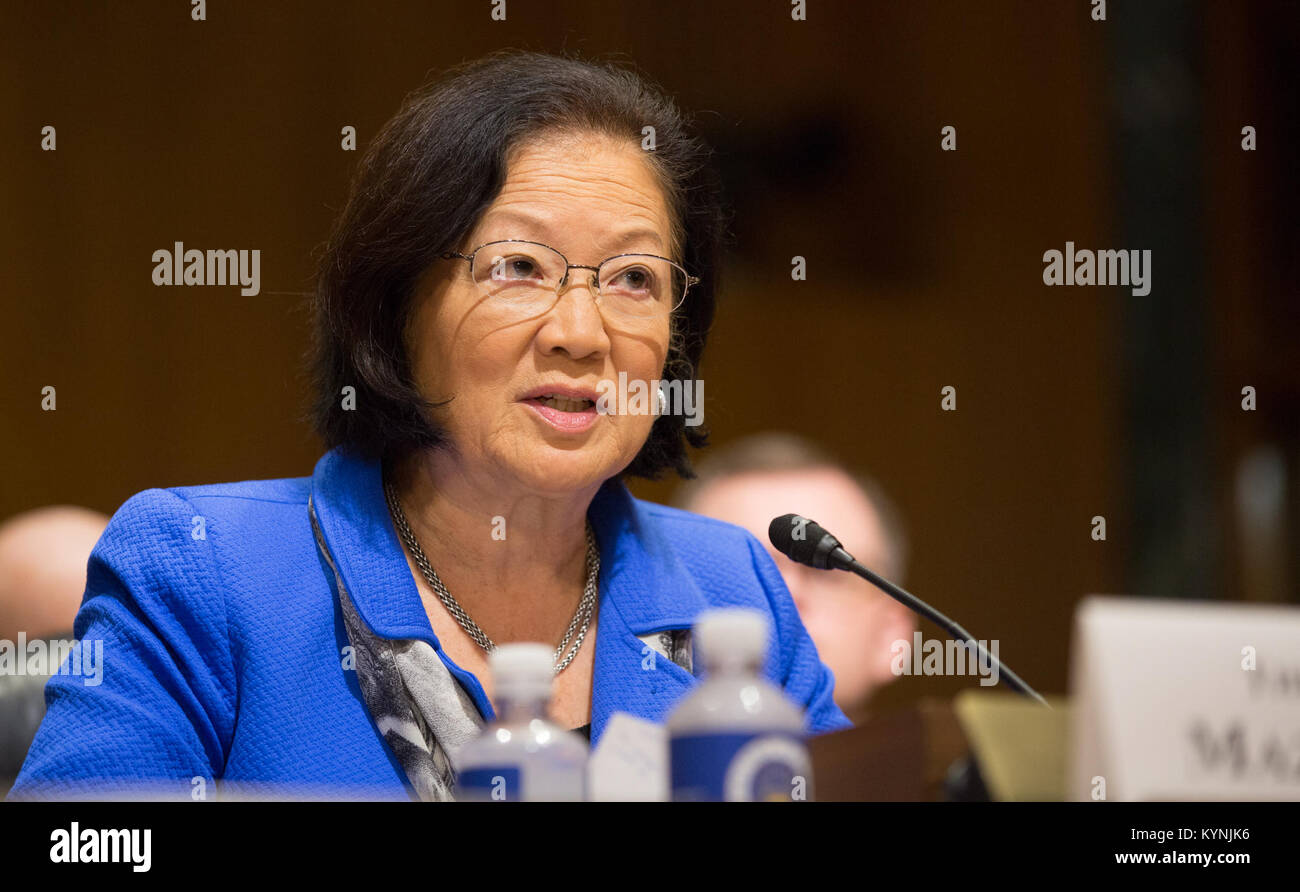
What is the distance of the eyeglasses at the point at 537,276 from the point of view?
1.77 metres

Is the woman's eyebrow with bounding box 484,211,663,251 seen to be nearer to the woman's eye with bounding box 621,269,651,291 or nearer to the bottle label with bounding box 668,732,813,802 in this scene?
the woman's eye with bounding box 621,269,651,291

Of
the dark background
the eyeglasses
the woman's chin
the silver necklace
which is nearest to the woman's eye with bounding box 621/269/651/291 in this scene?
the eyeglasses

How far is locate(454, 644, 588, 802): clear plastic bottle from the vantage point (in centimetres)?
98

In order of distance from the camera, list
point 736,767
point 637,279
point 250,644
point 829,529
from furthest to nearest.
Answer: point 829,529
point 637,279
point 250,644
point 736,767

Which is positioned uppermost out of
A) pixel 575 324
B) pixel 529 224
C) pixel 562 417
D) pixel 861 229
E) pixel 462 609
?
pixel 861 229

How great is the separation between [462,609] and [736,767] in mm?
878

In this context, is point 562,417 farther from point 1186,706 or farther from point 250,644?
point 1186,706

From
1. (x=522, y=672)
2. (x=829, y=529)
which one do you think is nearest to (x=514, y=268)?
(x=522, y=672)

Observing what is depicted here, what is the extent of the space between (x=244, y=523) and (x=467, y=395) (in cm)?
31

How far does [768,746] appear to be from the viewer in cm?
96

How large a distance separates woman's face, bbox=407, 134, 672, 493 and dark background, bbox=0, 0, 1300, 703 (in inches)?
72.1

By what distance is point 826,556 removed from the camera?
62.2 inches

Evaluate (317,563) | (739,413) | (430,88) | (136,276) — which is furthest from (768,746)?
(739,413)
